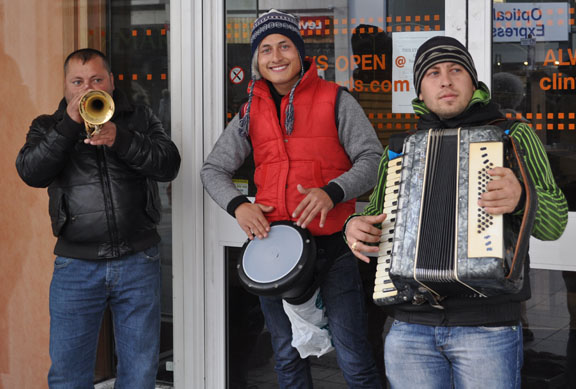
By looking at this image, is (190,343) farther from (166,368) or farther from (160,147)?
(160,147)

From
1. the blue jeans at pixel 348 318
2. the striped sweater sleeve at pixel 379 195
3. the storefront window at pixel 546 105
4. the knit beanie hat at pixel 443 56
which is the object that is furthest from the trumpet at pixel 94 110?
the storefront window at pixel 546 105

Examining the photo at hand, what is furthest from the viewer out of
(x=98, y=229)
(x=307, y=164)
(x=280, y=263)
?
(x=98, y=229)

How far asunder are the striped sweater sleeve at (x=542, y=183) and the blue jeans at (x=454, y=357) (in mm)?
326

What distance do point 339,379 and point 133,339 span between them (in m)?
1.03

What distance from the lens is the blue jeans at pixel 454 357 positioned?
7.23ft

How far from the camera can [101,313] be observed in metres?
3.15

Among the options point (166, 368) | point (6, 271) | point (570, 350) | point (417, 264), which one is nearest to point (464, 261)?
point (417, 264)

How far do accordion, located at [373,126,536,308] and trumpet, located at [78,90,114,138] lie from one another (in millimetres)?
1225

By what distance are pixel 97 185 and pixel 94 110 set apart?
0.34m

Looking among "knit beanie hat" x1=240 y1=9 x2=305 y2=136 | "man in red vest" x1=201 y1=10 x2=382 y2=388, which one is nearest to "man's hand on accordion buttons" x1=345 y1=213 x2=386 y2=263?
"man in red vest" x1=201 y1=10 x2=382 y2=388

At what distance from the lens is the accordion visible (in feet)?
6.64

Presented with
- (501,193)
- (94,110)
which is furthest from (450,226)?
(94,110)

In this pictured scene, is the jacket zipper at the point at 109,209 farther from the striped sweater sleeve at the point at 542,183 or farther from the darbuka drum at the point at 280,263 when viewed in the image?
the striped sweater sleeve at the point at 542,183

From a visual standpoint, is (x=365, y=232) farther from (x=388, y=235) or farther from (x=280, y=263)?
(x=280, y=263)
